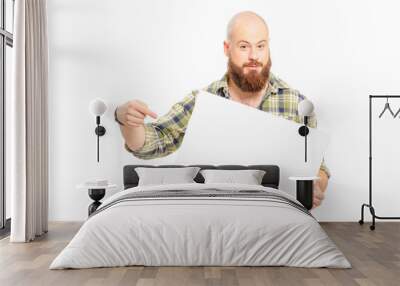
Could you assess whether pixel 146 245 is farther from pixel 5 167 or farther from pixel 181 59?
pixel 181 59

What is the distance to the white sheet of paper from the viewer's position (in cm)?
659

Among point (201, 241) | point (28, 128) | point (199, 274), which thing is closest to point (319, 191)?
point (201, 241)

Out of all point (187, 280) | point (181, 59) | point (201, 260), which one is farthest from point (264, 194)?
point (181, 59)

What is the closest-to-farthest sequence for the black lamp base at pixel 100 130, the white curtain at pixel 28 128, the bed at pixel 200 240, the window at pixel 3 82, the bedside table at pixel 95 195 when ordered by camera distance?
the bed at pixel 200 240
the white curtain at pixel 28 128
the window at pixel 3 82
the bedside table at pixel 95 195
the black lamp base at pixel 100 130

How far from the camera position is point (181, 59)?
6672mm

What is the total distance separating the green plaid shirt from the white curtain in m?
1.30

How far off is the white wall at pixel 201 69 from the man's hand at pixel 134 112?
8 cm

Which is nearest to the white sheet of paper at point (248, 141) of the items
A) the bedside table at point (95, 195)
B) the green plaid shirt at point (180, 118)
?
the green plaid shirt at point (180, 118)

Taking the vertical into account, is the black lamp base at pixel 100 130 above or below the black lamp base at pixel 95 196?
above

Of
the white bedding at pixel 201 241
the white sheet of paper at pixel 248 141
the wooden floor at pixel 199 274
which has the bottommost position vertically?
the wooden floor at pixel 199 274

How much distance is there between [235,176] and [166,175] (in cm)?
82

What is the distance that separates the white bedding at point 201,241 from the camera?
13.3ft

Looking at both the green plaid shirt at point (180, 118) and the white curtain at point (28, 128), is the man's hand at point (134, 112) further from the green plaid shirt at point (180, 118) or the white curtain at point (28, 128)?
the white curtain at point (28, 128)

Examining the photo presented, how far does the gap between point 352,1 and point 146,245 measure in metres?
4.36
